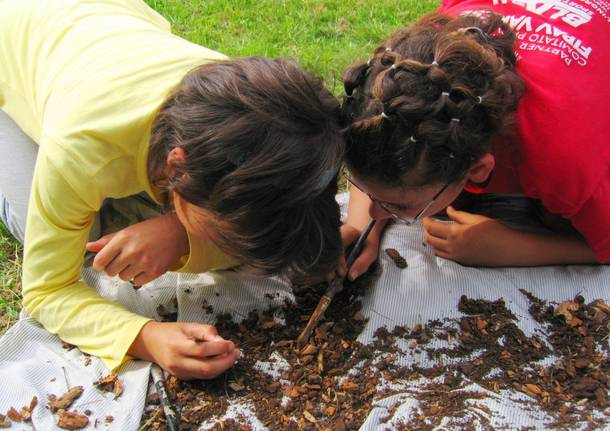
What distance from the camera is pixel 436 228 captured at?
2268 millimetres

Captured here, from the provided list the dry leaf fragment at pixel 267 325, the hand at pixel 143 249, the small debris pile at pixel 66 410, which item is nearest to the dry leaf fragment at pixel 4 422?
the small debris pile at pixel 66 410

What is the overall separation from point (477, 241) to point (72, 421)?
4.89 feet

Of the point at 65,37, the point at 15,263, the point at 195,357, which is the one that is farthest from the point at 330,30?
the point at 195,357

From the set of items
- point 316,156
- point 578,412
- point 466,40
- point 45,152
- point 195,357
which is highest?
point 466,40

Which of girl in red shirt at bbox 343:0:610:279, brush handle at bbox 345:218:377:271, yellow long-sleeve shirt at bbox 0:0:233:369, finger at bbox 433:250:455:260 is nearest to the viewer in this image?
girl in red shirt at bbox 343:0:610:279

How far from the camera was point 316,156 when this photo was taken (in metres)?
1.49

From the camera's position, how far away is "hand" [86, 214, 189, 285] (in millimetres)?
1951

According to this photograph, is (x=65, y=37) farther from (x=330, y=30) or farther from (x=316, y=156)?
(x=330, y=30)

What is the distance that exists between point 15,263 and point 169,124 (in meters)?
1.25

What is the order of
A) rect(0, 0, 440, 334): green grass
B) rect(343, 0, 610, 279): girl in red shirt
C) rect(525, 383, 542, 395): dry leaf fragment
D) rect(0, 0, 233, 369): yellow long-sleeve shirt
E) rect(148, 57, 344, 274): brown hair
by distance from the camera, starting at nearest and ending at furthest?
rect(148, 57, 344, 274): brown hair, rect(343, 0, 610, 279): girl in red shirt, rect(0, 0, 233, 369): yellow long-sleeve shirt, rect(525, 383, 542, 395): dry leaf fragment, rect(0, 0, 440, 334): green grass

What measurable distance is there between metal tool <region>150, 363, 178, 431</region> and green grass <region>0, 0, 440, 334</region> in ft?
6.54

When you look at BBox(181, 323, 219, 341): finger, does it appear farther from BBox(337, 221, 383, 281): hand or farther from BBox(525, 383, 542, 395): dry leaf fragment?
BBox(525, 383, 542, 395): dry leaf fragment

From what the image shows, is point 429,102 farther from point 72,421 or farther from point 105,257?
point 72,421

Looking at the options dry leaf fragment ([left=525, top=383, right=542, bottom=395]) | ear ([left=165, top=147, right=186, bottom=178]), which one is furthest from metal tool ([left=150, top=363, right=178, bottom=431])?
dry leaf fragment ([left=525, top=383, right=542, bottom=395])
